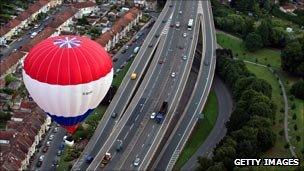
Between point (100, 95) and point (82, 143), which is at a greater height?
point (100, 95)

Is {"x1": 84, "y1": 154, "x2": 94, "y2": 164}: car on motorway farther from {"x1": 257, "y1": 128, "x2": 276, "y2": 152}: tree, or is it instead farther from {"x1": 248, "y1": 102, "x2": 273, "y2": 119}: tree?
{"x1": 248, "y1": 102, "x2": 273, "y2": 119}: tree

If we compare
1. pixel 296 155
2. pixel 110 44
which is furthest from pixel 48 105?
pixel 110 44

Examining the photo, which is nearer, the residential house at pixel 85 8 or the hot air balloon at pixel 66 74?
the hot air balloon at pixel 66 74

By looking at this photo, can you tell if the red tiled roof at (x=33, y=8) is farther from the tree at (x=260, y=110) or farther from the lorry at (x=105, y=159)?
the lorry at (x=105, y=159)

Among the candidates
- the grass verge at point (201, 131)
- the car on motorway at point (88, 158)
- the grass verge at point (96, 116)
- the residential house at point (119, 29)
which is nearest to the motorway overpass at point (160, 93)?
the car on motorway at point (88, 158)

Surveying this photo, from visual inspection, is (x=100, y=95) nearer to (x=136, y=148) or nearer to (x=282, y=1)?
(x=136, y=148)

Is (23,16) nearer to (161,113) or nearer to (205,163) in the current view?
(161,113)

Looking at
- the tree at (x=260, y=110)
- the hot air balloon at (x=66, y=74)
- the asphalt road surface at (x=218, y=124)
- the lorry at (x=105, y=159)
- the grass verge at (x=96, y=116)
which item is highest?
the hot air balloon at (x=66, y=74)
